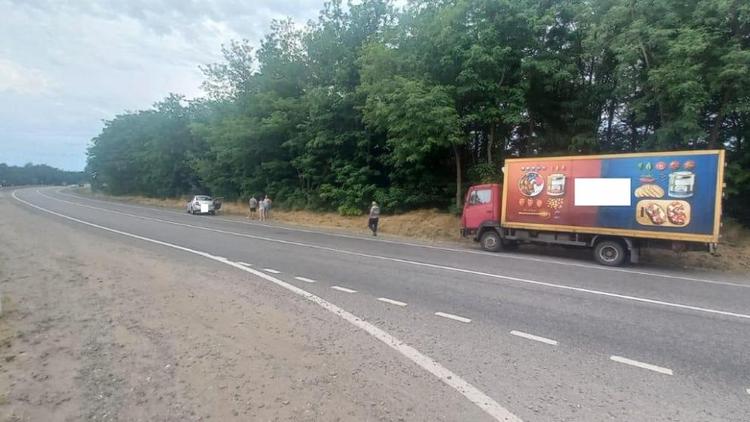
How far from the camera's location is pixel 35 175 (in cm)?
13625

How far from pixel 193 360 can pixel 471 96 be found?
55.0ft

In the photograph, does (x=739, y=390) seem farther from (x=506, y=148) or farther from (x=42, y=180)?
(x=42, y=180)

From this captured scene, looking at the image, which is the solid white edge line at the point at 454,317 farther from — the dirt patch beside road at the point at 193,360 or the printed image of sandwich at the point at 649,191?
the printed image of sandwich at the point at 649,191

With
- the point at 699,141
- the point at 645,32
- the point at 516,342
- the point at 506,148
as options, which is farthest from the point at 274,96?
the point at 516,342

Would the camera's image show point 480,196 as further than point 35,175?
No

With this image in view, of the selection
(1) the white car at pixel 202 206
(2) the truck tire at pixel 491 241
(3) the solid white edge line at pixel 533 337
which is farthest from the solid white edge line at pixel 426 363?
(1) the white car at pixel 202 206

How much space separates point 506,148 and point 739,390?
1813cm

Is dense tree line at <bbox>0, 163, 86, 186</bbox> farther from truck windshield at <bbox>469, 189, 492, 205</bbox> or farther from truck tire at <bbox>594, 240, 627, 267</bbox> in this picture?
truck tire at <bbox>594, 240, 627, 267</bbox>

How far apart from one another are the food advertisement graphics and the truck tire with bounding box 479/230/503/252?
2.83 feet

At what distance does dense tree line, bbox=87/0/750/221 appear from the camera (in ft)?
41.3

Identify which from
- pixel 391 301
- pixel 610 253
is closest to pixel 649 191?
pixel 610 253

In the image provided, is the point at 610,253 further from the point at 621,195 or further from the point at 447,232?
the point at 447,232

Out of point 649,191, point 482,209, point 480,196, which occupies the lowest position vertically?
point 482,209

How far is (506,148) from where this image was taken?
20.8m
